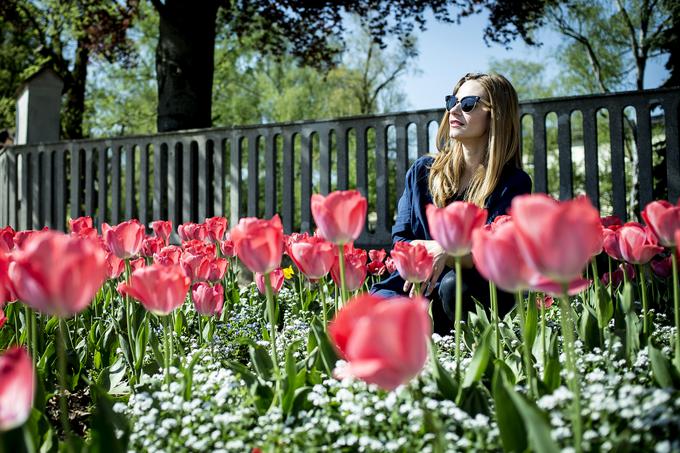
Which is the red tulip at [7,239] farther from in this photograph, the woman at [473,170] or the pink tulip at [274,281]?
the woman at [473,170]

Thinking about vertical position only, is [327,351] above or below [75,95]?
below

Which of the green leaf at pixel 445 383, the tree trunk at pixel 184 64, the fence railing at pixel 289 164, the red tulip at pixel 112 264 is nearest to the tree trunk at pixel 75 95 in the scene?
the fence railing at pixel 289 164

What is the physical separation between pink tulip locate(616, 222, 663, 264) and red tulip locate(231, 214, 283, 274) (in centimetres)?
117

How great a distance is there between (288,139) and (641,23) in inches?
655

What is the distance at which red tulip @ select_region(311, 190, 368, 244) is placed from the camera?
1.35 meters

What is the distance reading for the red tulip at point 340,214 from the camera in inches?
53.1

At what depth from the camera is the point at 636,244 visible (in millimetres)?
1962

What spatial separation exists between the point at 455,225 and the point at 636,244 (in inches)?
37.2

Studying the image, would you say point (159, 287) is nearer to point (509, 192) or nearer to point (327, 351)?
point (327, 351)

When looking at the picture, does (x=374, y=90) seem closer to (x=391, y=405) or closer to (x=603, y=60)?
(x=603, y=60)

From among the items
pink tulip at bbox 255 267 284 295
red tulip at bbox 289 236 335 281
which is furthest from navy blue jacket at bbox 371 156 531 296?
red tulip at bbox 289 236 335 281

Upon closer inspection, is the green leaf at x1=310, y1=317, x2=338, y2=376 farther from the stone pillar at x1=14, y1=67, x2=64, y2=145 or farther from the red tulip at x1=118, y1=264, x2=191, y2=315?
the stone pillar at x1=14, y1=67, x2=64, y2=145

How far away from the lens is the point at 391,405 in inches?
49.7

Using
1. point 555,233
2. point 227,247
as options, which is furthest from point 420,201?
point 555,233
